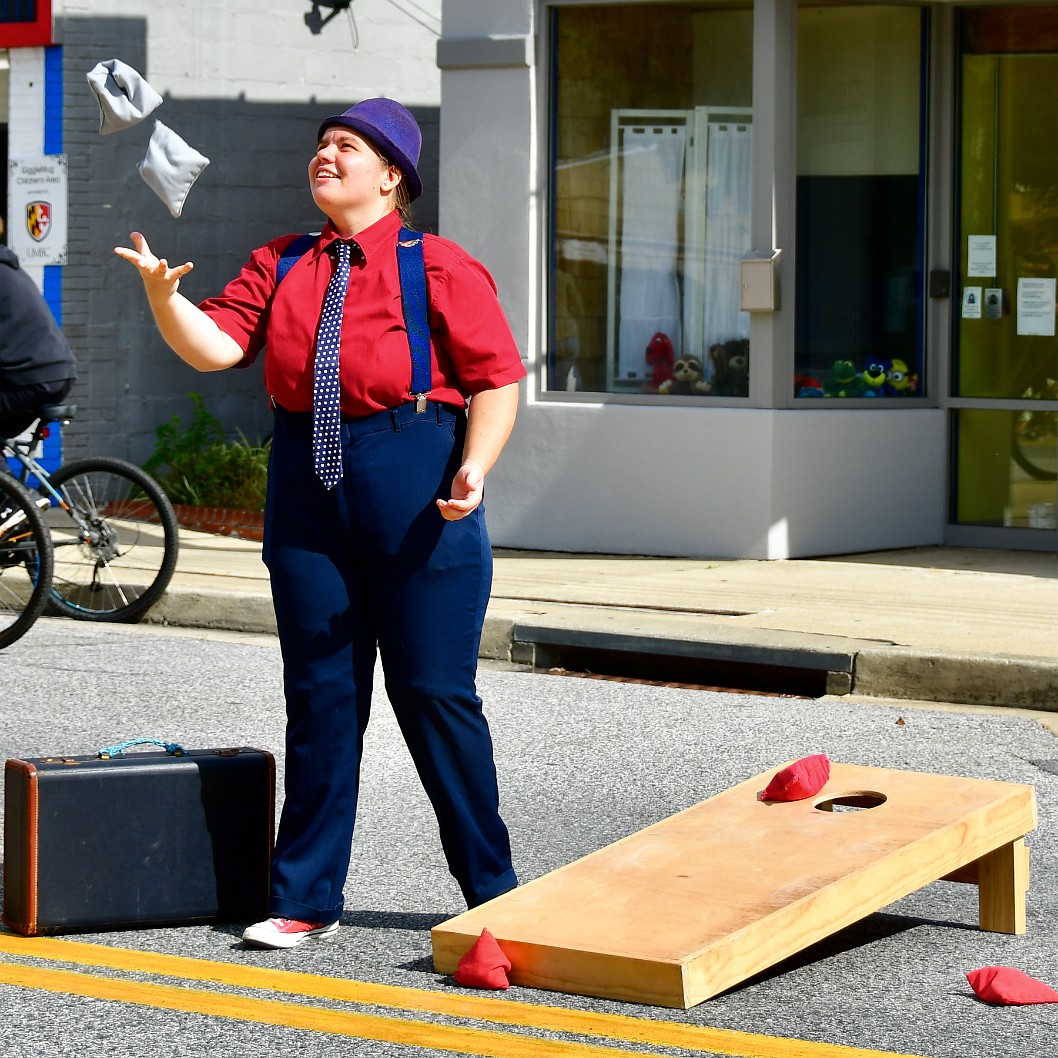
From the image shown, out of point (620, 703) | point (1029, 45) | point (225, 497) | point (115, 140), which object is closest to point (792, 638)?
point (620, 703)

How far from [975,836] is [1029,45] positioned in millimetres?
8132

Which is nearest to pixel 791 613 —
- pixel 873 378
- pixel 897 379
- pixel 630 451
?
pixel 630 451

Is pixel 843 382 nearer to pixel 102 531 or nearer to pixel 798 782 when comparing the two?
pixel 102 531

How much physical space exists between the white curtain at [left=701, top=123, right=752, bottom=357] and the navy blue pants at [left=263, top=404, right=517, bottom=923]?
7.11 m

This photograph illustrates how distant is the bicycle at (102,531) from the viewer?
9562 millimetres

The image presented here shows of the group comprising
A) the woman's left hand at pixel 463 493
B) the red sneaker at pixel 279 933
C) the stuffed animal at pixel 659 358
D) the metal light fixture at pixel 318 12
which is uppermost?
the metal light fixture at pixel 318 12

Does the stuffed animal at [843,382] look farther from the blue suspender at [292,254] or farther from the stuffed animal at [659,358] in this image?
the blue suspender at [292,254]

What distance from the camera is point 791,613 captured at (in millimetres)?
9141

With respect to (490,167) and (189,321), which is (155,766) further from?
(490,167)

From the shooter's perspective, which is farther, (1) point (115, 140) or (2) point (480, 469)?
(1) point (115, 140)

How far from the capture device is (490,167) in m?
11.8

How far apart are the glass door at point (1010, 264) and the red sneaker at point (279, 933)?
8.04 m

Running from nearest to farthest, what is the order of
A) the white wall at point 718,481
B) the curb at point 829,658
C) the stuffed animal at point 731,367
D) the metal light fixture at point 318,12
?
1. the curb at point 829,658
2. the white wall at point 718,481
3. the stuffed animal at point 731,367
4. the metal light fixture at point 318,12

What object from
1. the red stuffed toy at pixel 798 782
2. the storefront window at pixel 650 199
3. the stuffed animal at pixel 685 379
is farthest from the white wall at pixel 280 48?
the red stuffed toy at pixel 798 782
